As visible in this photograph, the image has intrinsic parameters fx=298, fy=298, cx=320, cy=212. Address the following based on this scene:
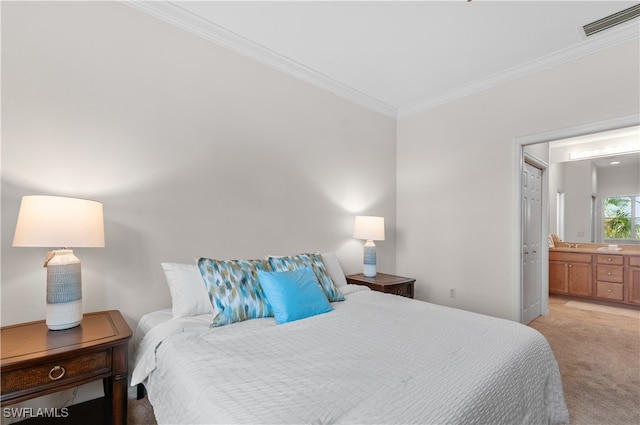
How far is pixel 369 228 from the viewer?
10.5ft

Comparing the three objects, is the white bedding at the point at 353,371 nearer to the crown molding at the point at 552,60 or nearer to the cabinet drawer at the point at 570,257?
the crown molding at the point at 552,60

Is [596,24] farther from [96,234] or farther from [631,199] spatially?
[631,199]

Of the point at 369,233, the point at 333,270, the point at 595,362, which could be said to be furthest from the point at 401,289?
the point at 595,362

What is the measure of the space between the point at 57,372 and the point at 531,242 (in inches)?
180

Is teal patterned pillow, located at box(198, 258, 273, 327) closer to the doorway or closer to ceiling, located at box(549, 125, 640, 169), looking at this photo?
the doorway

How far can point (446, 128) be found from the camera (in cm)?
359

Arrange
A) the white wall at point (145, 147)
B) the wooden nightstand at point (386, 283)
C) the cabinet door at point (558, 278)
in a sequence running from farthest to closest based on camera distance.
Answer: the cabinet door at point (558, 278) < the wooden nightstand at point (386, 283) < the white wall at point (145, 147)

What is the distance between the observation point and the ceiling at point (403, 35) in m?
2.16

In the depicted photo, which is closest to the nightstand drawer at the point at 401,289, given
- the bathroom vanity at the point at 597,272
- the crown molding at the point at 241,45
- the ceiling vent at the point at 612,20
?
the crown molding at the point at 241,45

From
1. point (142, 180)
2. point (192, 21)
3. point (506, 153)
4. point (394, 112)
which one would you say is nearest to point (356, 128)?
point (394, 112)

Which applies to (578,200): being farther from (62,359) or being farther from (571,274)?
(62,359)

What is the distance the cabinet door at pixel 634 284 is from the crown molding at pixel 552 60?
3.58 meters

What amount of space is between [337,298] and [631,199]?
5.98m

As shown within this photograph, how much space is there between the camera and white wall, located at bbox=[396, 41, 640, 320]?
2.59 m
